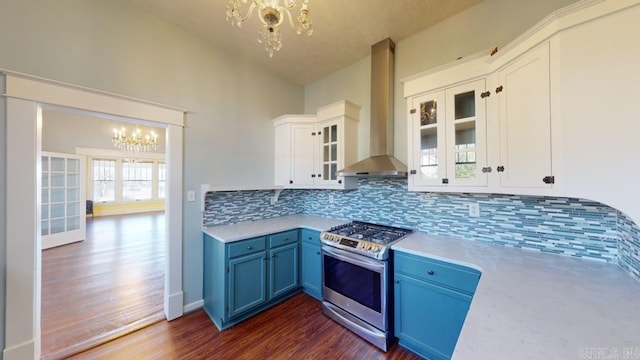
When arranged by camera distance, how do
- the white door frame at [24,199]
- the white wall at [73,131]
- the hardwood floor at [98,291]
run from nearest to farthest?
1. the white door frame at [24,199]
2. the hardwood floor at [98,291]
3. the white wall at [73,131]

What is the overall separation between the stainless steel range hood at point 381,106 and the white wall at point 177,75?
56.3 inches

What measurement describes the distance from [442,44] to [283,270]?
300cm

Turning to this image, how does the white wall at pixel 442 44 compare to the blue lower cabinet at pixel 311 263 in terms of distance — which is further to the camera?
the blue lower cabinet at pixel 311 263

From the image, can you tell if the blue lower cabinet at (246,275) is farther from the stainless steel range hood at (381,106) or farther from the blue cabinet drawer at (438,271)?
the blue cabinet drawer at (438,271)

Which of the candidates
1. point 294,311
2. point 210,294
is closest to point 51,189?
point 210,294

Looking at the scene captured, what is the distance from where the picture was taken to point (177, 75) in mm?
2355

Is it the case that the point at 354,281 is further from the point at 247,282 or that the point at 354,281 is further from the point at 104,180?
the point at 104,180

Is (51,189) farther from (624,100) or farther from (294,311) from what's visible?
(624,100)

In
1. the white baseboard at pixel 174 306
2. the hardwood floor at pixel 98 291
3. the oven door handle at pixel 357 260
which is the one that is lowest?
the hardwood floor at pixel 98 291

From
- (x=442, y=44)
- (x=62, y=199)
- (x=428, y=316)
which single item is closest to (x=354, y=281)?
(x=428, y=316)

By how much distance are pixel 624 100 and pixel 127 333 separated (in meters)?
3.88

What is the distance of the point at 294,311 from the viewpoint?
8.07ft

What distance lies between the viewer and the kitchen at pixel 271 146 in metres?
1.64

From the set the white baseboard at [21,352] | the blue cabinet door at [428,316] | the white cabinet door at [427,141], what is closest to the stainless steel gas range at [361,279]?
the blue cabinet door at [428,316]
